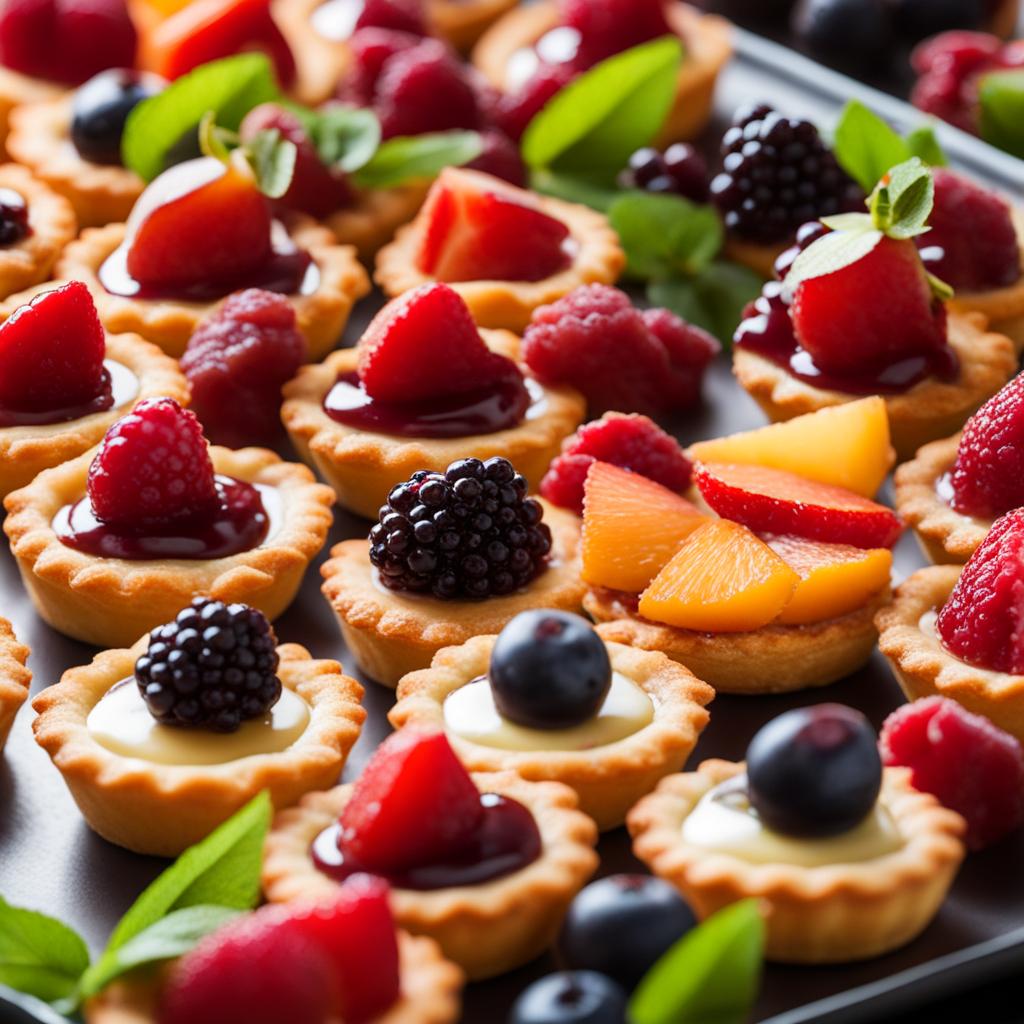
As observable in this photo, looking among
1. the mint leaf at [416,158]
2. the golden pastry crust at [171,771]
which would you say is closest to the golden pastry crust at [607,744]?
the golden pastry crust at [171,771]

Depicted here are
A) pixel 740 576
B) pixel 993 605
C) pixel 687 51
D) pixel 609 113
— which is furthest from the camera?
pixel 687 51

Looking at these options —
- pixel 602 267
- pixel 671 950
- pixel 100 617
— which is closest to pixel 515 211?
pixel 602 267

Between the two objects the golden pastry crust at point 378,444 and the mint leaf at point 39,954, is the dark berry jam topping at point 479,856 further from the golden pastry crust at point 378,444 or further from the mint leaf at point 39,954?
the golden pastry crust at point 378,444

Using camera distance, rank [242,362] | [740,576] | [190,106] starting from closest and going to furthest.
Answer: [740,576] → [242,362] → [190,106]

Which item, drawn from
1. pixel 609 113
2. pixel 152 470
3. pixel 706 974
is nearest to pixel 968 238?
pixel 609 113

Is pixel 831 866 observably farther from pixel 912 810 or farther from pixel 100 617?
pixel 100 617

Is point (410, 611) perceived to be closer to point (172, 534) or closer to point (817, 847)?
point (172, 534)

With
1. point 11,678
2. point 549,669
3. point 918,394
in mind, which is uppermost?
point 549,669
